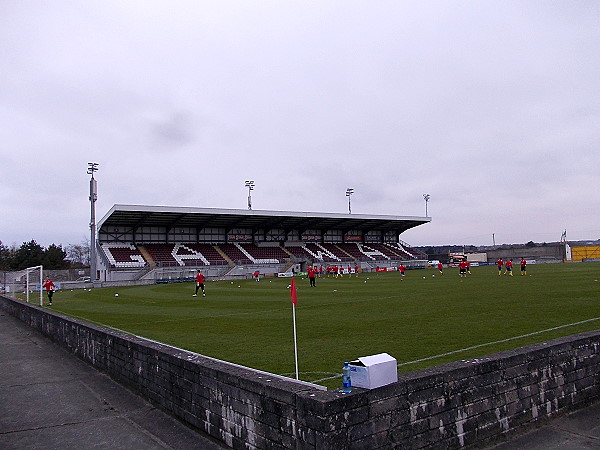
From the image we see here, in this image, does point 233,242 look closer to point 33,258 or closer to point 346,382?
point 33,258

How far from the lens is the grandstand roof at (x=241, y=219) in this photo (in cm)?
5612

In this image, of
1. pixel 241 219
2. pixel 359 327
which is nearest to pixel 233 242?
pixel 241 219

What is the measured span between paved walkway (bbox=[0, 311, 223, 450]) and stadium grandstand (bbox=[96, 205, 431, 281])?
143 ft

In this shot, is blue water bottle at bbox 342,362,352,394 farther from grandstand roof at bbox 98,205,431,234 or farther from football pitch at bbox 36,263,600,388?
grandstand roof at bbox 98,205,431,234

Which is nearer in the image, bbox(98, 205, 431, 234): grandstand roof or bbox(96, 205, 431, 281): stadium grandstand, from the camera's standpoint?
bbox(96, 205, 431, 281): stadium grandstand

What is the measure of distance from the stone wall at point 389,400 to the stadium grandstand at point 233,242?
1904 inches

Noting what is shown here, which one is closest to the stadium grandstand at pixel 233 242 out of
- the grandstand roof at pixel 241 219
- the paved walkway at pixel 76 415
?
the grandstand roof at pixel 241 219

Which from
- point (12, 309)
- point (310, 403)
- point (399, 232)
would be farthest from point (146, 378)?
point (399, 232)

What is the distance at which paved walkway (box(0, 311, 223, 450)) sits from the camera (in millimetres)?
5918

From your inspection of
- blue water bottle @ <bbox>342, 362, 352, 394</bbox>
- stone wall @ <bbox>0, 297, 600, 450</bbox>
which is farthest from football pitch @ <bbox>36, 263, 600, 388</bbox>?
blue water bottle @ <bbox>342, 362, 352, 394</bbox>

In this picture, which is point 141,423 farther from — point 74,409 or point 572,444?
point 572,444

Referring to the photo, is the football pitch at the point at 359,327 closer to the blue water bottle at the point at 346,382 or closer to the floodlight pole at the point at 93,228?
the blue water bottle at the point at 346,382

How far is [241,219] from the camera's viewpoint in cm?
6462

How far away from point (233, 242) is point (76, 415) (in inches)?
2449
